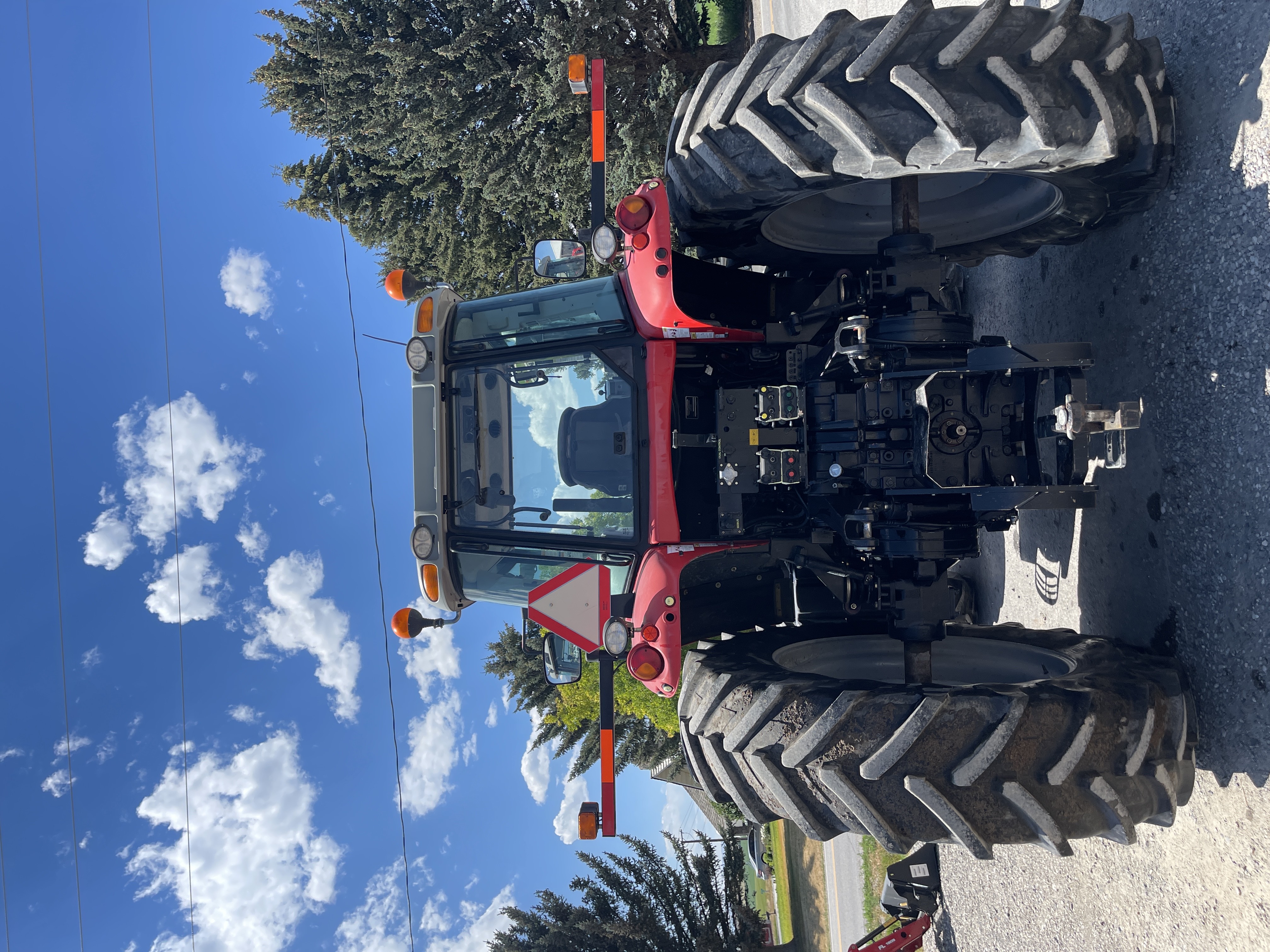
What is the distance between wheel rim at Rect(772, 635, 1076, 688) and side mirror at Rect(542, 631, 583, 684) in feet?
4.12

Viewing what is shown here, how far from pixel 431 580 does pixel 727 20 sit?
15.3 meters

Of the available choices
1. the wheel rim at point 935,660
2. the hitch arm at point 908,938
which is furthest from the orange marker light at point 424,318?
the hitch arm at point 908,938

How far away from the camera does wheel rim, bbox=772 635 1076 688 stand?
16.4 ft

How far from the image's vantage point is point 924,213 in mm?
5457

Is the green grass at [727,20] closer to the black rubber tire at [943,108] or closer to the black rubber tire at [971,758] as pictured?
the black rubber tire at [943,108]

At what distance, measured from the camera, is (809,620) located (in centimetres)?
527

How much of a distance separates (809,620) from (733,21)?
49.2ft

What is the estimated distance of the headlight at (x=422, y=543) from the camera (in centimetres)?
492

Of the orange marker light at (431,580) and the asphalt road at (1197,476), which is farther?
the orange marker light at (431,580)

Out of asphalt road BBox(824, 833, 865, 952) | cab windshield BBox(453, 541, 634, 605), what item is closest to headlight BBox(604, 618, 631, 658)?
cab windshield BBox(453, 541, 634, 605)

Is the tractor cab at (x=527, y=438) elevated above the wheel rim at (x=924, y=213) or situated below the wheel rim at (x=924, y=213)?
below

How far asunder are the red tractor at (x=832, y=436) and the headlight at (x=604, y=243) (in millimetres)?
24

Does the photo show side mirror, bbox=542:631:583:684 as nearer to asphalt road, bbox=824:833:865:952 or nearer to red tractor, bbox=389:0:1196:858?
red tractor, bbox=389:0:1196:858

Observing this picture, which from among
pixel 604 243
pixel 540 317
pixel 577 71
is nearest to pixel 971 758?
pixel 604 243
